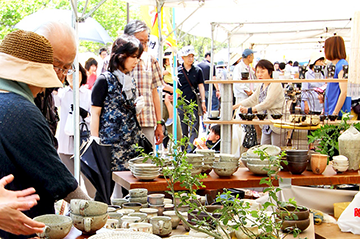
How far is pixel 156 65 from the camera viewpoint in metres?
4.43

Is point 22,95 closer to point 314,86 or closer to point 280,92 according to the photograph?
point 280,92

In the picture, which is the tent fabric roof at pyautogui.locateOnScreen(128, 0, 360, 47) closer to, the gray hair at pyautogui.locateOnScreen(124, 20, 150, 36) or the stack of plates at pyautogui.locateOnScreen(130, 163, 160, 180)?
the gray hair at pyautogui.locateOnScreen(124, 20, 150, 36)

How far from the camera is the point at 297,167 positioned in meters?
2.75

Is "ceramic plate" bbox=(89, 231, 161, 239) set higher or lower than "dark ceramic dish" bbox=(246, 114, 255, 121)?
lower

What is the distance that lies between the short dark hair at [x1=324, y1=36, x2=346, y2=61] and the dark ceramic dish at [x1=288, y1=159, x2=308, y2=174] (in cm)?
280

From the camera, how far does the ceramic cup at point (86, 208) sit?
5.93ft

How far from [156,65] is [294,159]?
2.11m

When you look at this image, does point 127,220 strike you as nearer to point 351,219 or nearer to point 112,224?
point 112,224

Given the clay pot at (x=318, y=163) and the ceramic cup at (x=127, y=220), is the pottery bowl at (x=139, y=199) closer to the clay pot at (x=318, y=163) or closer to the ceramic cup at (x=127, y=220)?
the ceramic cup at (x=127, y=220)

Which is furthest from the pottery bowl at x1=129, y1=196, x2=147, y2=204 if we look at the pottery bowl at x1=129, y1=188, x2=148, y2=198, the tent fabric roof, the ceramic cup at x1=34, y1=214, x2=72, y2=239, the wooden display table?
the tent fabric roof

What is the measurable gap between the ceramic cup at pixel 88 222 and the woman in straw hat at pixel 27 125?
0.38 feet

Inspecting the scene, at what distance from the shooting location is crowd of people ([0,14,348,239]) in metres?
1.67

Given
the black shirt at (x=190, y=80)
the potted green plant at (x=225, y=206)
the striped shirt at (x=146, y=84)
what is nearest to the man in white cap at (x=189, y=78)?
the black shirt at (x=190, y=80)

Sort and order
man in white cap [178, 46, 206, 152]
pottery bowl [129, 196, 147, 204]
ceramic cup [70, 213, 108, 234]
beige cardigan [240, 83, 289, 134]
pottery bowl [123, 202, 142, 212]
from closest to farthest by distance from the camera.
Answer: ceramic cup [70, 213, 108, 234] < pottery bowl [123, 202, 142, 212] < pottery bowl [129, 196, 147, 204] < beige cardigan [240, 83, 289, 134] < man in white cap [178, 46, 206, 152]
